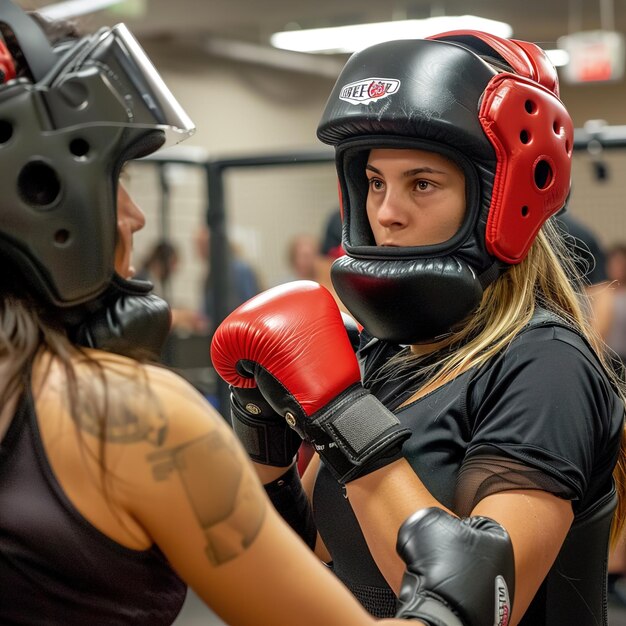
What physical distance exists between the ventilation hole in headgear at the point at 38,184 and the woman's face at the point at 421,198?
68 cm

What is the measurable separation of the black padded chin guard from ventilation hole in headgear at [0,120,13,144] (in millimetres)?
683

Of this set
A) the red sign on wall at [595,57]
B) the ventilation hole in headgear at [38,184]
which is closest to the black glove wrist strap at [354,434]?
the ventilation hole in headgear at [38,184]

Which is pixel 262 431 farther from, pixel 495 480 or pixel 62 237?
pixel 62 237

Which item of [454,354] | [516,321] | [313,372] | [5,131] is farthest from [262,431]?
[5,131]

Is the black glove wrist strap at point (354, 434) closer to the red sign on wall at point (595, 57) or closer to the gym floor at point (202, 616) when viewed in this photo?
the gym floor at point (202, 616)

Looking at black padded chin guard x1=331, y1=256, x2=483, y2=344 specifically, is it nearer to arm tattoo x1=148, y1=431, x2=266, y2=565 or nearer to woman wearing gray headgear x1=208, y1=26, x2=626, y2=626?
woman wearing gray headgear x1=208, y1=26, x2=626, y2=626

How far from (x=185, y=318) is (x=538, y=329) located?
12.5 ft

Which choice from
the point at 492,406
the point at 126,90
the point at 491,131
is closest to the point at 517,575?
the point at 492,406

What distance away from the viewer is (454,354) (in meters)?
1.54

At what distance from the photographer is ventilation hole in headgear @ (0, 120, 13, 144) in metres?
1.01

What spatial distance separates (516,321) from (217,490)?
71cm

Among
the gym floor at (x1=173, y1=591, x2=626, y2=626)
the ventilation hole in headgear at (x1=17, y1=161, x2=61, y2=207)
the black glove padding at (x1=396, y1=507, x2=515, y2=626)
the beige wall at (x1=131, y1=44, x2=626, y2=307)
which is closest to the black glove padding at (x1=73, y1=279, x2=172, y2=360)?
the ventilation hole in headgear at (x1=17, y1=161, x2=61, y2=207)

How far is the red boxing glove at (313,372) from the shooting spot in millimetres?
1399

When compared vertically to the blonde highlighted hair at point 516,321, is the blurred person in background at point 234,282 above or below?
below
